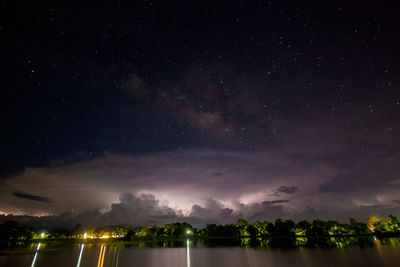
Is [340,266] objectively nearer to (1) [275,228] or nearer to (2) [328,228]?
(2) [328,228]

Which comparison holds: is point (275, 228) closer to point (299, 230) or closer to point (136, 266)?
point (299, 230)

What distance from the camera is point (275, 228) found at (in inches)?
4884

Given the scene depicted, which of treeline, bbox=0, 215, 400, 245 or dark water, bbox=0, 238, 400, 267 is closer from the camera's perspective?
dark water, bbox=0, 238, 400, 267

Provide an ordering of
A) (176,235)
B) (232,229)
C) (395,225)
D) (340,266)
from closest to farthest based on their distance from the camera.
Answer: (340,266) → (395,225) → (232,229) → (176,235)

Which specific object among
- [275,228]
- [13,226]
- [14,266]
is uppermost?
[13,226]

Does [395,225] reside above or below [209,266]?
above

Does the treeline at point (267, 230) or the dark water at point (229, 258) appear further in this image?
the treeline at point (267, 230)

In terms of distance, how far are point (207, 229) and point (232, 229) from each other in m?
21.8

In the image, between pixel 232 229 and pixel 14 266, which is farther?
pixel 232 229

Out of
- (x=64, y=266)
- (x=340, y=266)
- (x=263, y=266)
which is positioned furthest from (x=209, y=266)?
(x=64, y=266)

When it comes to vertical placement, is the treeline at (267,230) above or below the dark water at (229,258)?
above

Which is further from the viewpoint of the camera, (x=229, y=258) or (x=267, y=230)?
(x=267, y=230)

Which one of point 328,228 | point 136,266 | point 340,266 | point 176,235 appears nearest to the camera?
point 340,266

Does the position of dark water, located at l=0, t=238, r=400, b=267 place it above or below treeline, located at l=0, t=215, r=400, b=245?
below
